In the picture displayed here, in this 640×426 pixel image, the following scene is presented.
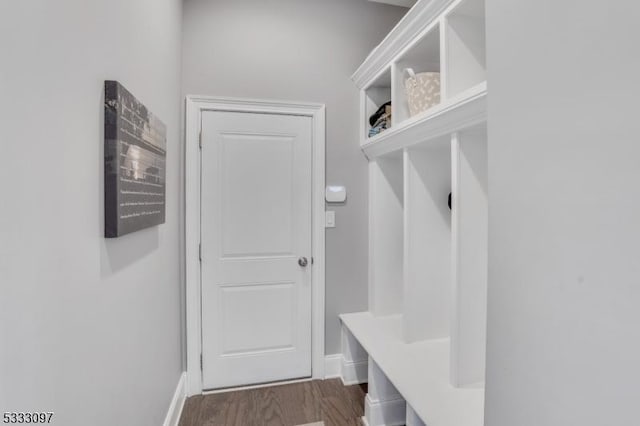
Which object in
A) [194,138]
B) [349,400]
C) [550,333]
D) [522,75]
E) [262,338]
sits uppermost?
[194,138]

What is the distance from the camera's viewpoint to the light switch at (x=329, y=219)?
233 centimetres

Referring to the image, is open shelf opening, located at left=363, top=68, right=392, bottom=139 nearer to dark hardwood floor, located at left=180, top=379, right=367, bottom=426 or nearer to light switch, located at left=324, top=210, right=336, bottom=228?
light switch, located at left=324, top=210, right=336, bottom=228

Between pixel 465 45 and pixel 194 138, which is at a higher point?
pixel 465 45

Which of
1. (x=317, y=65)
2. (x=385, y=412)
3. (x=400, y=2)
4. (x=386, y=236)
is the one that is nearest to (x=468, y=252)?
(x=386, y=236)

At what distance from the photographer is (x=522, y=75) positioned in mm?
610

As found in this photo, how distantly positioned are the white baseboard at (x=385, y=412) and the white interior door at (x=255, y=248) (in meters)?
0.61

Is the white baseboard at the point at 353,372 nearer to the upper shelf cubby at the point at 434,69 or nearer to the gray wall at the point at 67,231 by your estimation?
the gray wall at the point at 67,231

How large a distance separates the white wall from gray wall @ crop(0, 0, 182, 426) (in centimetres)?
97

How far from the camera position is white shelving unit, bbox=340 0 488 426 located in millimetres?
1390

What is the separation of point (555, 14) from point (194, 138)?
2.04 metres

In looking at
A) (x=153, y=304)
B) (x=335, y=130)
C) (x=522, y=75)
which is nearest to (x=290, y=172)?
(x=335, y=130)

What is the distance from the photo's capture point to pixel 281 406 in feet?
6.70

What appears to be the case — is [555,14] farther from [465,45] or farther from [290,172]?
[290,172]

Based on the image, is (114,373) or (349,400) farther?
(349,400)
